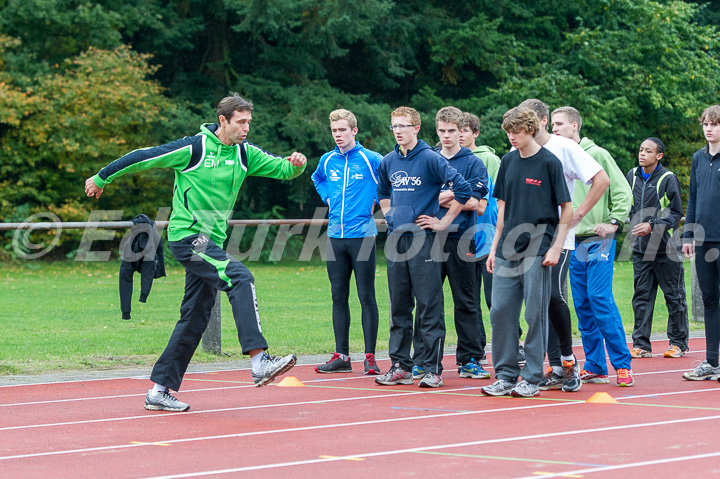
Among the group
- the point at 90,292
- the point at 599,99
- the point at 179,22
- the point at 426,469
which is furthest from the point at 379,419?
the point at 599,99

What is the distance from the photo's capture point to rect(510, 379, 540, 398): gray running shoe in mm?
7891

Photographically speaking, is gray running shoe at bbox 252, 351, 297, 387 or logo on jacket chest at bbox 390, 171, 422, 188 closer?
gray running shoe at bbox 252, 351, 297, 387

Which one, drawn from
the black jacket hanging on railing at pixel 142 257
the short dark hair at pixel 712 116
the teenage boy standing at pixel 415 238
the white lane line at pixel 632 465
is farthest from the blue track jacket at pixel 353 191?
the white lane line at pixel 632 465

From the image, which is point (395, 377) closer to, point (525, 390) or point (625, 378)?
point (525, 390)

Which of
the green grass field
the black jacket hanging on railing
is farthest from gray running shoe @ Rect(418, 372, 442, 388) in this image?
the black jacket hanging on railing

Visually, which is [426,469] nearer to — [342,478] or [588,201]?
[342,478]

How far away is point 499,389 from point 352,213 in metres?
2.42

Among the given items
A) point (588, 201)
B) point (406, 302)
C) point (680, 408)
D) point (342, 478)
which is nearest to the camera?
point (342, 478)

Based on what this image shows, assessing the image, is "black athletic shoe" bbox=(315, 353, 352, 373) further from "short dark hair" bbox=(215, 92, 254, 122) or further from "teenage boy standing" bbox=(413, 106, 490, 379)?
"short dark hair" bbox=(215, 92, 254, 122)

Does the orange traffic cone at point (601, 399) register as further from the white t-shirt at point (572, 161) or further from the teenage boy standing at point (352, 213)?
the teenage boy standing at point (352, 213)

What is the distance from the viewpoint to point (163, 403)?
7574 mm

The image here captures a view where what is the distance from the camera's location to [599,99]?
122 feet

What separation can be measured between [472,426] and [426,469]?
135 cm

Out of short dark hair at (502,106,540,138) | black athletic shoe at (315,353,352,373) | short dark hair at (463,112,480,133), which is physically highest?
short dark hair at (463,112,480,133)
